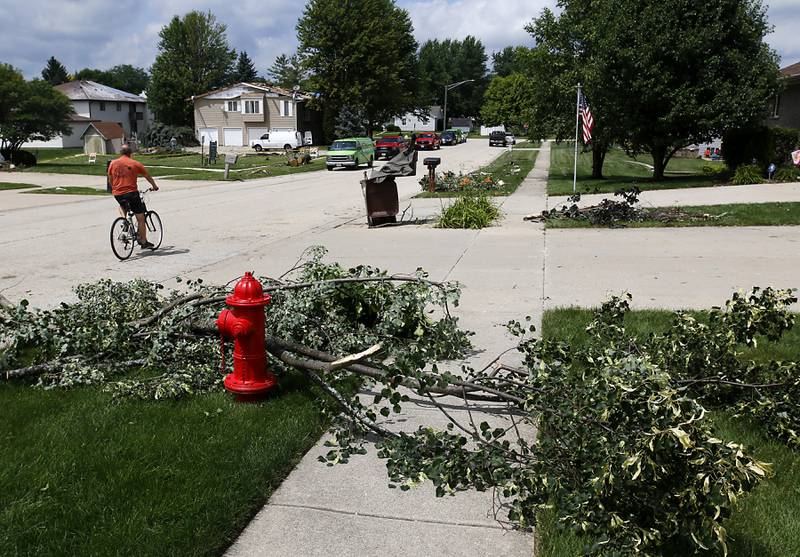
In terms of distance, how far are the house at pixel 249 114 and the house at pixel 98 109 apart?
12013 millimetres

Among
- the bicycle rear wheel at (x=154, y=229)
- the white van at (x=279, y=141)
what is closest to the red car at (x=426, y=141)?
the white van at (x=279, y=141)

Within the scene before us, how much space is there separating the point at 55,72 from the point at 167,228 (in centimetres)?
15871

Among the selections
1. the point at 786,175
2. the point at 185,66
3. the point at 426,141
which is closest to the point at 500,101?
the point at 185,66

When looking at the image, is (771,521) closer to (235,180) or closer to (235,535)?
A: (235,535)

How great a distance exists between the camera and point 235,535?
3.24 m

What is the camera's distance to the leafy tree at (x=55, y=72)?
14980cm

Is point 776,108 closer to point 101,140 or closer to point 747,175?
point 747,175

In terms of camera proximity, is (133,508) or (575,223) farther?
(575,223)

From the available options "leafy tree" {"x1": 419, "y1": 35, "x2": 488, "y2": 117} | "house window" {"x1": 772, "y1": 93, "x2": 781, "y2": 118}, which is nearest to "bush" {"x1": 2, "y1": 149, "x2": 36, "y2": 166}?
"house window" {"x1": 772, "y1": 93, "x2": 781, "y2": 118}

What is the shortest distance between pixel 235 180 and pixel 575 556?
30.4 metres

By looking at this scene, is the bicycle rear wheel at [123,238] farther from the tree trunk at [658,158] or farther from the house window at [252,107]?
the house window at [252,107]

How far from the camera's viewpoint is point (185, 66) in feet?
299

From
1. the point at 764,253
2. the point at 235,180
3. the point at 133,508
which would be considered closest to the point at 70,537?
the point at 133,508

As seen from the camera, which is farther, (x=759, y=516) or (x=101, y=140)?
(x=101, y=140)
